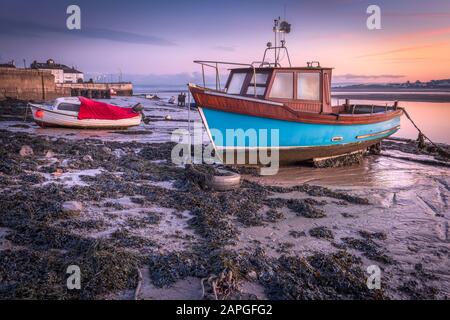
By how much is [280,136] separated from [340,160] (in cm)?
372

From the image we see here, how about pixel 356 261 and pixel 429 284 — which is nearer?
pixel 429 284

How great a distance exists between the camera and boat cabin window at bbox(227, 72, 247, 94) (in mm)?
11086

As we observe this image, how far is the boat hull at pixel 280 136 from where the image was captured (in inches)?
371

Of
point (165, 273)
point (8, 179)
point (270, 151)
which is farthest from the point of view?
point (270, 151)

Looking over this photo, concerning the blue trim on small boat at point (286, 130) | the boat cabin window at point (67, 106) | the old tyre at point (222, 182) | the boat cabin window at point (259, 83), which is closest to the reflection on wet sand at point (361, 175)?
the blue trim on small boat at point (286, 130)

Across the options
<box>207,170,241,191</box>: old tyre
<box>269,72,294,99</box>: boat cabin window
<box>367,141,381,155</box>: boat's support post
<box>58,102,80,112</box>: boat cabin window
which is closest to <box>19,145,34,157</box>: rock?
<box>207,170,241,191</box>: old tyre

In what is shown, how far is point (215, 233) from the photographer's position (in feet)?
18.7

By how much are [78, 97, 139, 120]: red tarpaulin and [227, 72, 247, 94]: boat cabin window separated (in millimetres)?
10202

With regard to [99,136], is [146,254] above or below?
below

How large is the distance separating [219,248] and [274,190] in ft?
12.5

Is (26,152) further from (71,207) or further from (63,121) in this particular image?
(63,121)

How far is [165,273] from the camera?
4348 millimetres
